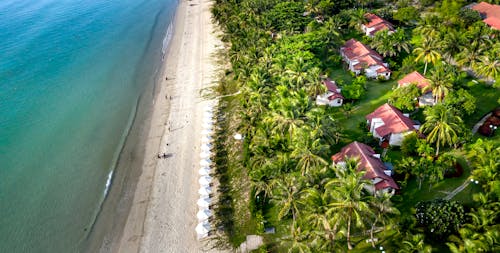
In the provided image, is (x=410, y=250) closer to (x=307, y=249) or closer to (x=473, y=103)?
(x=307, y=249)

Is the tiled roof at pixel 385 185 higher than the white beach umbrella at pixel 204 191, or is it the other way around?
the tiled roof at pixel 385 185

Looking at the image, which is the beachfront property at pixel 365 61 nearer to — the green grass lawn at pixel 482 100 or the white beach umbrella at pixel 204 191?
the green grass lawn at pixel 482 100

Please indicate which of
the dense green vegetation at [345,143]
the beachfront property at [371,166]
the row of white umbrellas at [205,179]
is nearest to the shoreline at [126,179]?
the row of white umbrellas at [205,179]

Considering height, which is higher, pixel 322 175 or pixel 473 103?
pixel 322 175

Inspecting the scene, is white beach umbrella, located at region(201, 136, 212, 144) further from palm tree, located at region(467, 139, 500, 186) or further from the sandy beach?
palm tree, located at region(467, 139, 500, 186)

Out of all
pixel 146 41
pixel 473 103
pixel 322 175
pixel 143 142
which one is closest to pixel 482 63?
pixel 473 103

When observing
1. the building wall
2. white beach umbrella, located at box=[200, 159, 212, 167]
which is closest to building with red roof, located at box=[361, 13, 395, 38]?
the building wall
